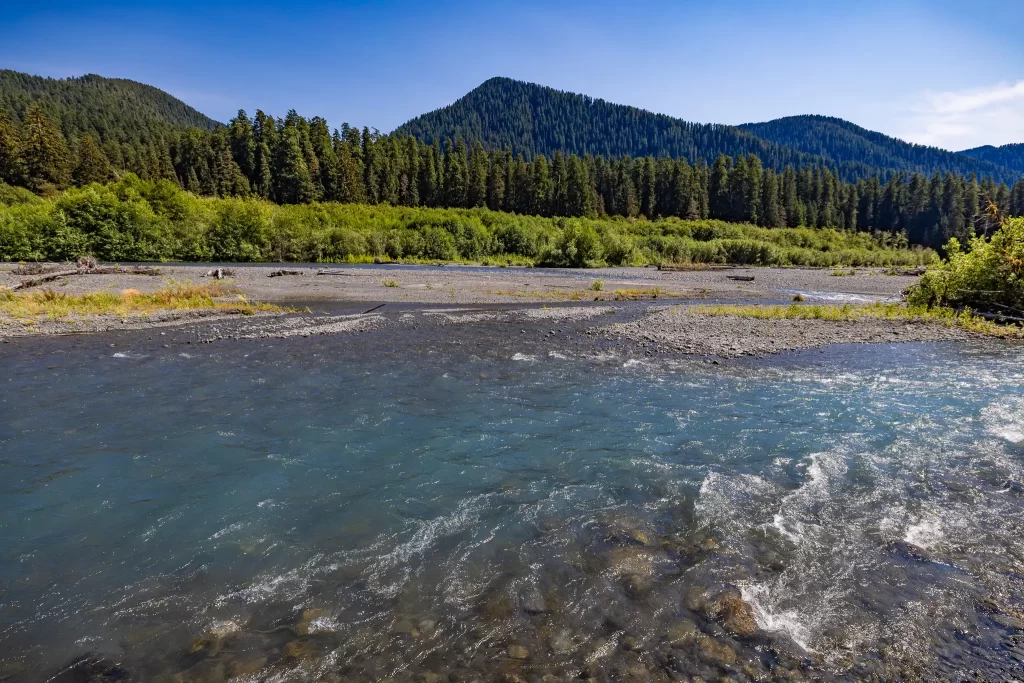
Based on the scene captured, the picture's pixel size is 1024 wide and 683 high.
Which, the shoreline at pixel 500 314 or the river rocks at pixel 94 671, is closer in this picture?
the river rocks at pixel 94 671

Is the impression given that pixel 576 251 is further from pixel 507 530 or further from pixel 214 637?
pixel 214 637

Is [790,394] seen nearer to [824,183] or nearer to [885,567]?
[885,567]

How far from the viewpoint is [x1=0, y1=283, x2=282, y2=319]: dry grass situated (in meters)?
25.6

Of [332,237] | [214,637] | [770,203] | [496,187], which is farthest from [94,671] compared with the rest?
[770,203]

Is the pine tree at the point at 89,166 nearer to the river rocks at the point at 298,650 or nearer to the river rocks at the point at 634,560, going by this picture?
the river rocks at the point at 298,650

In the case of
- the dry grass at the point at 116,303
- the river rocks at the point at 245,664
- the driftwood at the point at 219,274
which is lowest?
the river rocks at the point at 245,664

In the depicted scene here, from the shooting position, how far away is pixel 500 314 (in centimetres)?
3014

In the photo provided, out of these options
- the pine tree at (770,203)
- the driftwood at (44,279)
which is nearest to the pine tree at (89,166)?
the driftwood at (44,279)

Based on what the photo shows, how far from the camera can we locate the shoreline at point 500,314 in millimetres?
22500

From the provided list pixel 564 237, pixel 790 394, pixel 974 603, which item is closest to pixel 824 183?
pixel 564 237

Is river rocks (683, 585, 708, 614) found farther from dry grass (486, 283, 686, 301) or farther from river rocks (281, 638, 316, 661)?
dry grass (486, 283, 686, 301)

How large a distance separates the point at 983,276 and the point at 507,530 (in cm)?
3177

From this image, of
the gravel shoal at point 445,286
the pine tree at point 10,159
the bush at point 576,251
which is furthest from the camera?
the pine tree at point 10,159

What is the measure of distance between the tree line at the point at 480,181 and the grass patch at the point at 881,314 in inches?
3987
